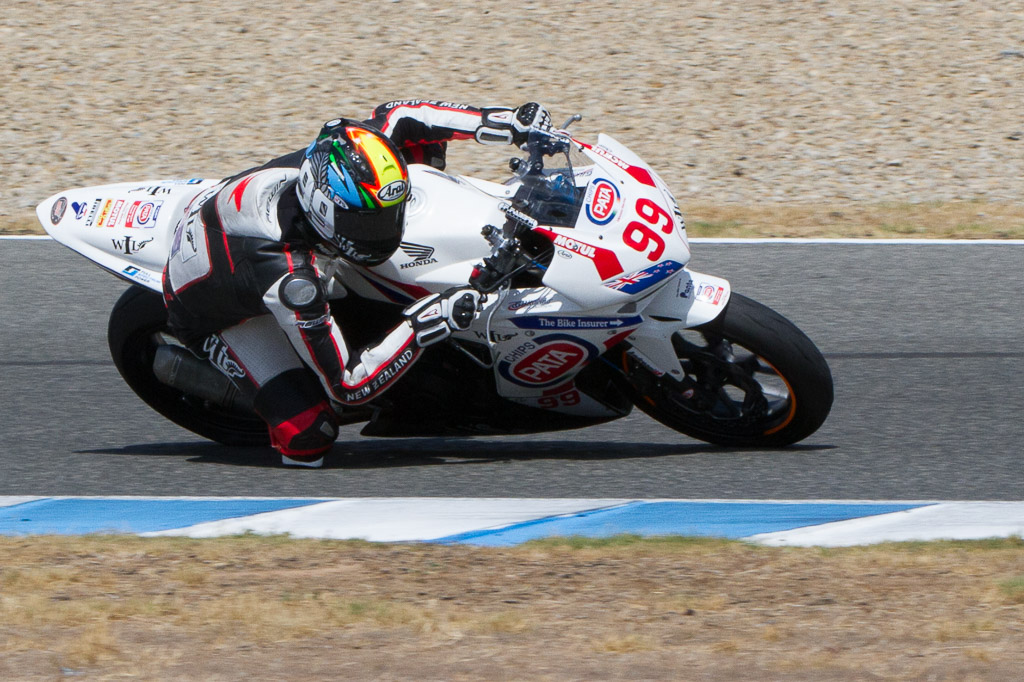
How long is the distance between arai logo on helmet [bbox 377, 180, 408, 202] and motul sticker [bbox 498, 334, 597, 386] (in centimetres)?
74

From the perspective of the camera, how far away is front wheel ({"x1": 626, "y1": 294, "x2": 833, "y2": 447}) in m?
5.09

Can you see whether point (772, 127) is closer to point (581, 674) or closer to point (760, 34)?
point (760, 34)

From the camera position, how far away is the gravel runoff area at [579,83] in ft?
34.2

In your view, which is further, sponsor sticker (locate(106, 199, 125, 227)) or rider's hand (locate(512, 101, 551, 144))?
sponsor sticker (locate(106, 199, 125, 227))

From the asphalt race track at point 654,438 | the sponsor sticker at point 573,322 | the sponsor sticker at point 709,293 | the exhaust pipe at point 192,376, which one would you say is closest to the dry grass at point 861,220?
the asphalt race track at point 654,438

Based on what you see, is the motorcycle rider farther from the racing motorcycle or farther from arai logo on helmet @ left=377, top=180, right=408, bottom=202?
the racing motorcycle

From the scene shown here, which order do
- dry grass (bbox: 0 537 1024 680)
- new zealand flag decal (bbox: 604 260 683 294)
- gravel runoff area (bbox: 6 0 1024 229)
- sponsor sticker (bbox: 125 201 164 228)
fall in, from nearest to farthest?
dry grass (bbox: 0 537 1024 680), new zealand flag decal (bbox: 604 260 683 294), sponsor sticker (bbox: 125 201 164 228), gravel runoff area (bbox: 6 0 1024 229)

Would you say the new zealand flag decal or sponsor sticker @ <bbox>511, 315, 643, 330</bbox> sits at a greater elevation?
the new zealand flag decal

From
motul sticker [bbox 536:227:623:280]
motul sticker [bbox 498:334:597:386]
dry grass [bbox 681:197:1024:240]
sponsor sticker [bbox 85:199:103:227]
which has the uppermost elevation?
motul sticker [bbox 536:227:623:280]

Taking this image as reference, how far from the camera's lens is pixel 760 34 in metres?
12.5

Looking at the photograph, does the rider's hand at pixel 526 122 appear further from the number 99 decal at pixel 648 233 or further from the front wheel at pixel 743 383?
the front wheel at pixel 743 383

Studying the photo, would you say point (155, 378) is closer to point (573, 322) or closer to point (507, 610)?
point (573, 322)

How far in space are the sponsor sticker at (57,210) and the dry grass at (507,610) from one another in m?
1.48

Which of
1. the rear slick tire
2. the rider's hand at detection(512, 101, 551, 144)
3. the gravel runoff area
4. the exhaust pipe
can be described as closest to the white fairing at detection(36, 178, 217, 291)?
the rear slick tire
